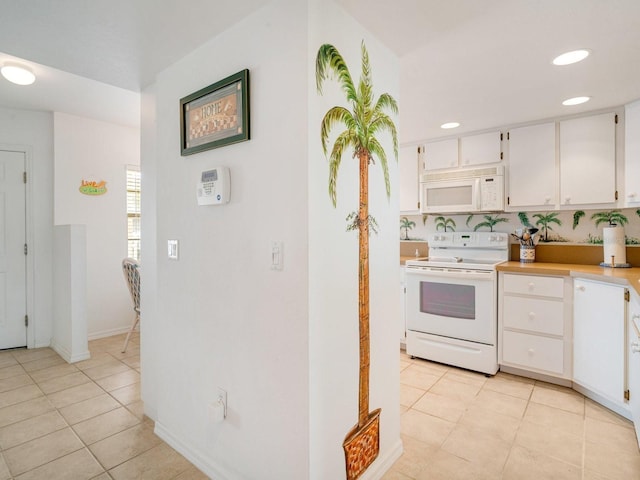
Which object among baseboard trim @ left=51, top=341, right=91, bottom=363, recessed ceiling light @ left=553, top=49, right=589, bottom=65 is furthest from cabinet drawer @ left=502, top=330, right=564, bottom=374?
baseboard trim @ left=51, top=341, right=91, bottom=363

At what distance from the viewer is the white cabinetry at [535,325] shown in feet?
8.82

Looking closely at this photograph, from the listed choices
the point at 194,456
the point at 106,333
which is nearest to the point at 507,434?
the point at 194,456

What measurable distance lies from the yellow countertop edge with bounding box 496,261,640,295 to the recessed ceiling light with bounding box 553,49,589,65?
138cm

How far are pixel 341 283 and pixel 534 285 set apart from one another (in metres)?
2.12

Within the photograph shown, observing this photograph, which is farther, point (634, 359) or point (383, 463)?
point (634, 359)

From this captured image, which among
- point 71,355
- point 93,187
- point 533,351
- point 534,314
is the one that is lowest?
point 71,355

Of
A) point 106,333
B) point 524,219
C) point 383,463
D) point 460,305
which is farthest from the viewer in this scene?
point 106,333

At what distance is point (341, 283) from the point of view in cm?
149

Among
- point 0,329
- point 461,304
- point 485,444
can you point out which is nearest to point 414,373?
point 461,304

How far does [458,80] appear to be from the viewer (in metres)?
2.30

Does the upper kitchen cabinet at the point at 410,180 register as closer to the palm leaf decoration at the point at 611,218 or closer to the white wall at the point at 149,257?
the palm leaf decoration at the point at 611,218

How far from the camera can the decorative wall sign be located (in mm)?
3854

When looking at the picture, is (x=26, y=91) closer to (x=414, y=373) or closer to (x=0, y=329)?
(x=0, y=329)

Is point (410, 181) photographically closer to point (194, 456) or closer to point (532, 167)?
point (532, 167)
